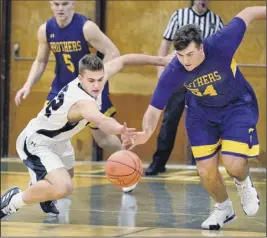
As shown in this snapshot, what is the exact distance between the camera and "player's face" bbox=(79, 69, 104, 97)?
26.3 feet

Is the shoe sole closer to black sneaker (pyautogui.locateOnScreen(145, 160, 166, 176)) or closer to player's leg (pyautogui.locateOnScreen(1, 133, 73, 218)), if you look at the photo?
player's leg (pyautogui.locateOnScreen(1, 133, 73, 218))

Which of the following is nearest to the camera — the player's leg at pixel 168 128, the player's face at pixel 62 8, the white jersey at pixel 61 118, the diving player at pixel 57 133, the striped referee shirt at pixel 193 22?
the diving player at pixel 57 133

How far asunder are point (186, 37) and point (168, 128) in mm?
4973

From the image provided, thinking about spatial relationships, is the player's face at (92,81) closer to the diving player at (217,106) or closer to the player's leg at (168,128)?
the diving player at (217,106)

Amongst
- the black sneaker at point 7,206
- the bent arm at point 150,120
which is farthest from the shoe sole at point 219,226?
the black sneaker at point 7,206

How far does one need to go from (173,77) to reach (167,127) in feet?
15.3

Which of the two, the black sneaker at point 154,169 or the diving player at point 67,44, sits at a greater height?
the diving player at point 67,44

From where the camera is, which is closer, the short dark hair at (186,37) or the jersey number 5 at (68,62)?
the short dark hair at (186,37)

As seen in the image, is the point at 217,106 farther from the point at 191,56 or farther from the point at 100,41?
the point at 100,41

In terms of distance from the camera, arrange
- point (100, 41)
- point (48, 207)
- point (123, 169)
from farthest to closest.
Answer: point (100, 41), point (48, 207), point (123, 169)

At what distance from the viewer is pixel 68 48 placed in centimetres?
1077

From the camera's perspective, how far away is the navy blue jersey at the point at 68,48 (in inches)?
423

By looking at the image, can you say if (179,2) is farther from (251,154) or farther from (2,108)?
(251,154)

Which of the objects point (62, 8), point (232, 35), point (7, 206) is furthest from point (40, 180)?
point (62, 8)
